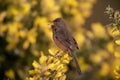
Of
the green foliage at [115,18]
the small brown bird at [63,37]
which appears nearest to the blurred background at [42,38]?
the small brown bird at [63,37]

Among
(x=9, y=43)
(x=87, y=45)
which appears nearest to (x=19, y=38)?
(x=9, y=43)

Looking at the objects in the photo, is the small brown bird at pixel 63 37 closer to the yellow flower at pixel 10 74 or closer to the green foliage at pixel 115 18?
the green foliage at pixel 115 18

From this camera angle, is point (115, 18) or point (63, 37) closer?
point (115, 18)

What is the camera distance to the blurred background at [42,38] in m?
5.80

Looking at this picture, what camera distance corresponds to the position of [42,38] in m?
5.95

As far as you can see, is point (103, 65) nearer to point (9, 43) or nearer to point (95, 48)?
point (95, 48)

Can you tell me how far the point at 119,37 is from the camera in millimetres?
3561

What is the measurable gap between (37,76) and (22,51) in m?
2.33

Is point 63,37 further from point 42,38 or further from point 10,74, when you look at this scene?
point 42,38

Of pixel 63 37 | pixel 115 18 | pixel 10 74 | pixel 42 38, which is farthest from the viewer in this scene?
pixel 42 38

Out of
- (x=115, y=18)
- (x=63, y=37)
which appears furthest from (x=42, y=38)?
(x=115, y=18)

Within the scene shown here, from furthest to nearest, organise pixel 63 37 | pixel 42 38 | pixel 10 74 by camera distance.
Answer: pixel 42 38, pixel 10 74, pixel 63 37

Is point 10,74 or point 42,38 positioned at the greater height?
point 42,38

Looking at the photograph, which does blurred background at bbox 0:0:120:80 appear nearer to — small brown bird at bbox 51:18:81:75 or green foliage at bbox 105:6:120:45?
small brown bird at bbox 51:18:81:75
